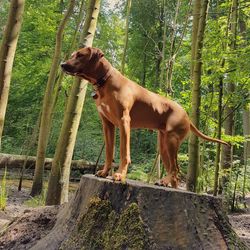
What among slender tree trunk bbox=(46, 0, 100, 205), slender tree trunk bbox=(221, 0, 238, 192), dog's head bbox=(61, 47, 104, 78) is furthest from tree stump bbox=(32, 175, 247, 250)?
slender tree trunk bbox=(221, 0, 238, 192)

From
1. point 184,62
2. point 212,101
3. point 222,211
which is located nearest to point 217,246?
point 222,211

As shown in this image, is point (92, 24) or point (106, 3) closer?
point (92, 24)

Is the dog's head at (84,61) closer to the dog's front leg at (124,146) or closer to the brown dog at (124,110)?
the brown dog at (124,110)

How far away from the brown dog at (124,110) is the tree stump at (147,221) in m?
0.21

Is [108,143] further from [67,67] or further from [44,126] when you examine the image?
[44,126]

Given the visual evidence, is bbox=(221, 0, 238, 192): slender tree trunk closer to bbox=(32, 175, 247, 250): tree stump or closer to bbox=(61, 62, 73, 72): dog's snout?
bbox=(32, 175, 247, 250): tree stump

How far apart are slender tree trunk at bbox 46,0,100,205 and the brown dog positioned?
2330 mm

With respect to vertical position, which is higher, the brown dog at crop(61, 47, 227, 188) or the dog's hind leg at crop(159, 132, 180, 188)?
the brown dog at crop(61, 47, 227, 188)

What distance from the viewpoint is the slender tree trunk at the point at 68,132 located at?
584 centimetres

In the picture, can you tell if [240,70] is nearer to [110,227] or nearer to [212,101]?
[212,101]

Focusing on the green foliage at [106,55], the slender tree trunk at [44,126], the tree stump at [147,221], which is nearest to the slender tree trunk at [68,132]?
the tree stump at [147,221]

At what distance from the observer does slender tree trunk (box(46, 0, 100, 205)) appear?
584cm

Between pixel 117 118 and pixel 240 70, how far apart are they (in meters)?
3.83

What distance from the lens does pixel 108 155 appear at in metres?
3.56
